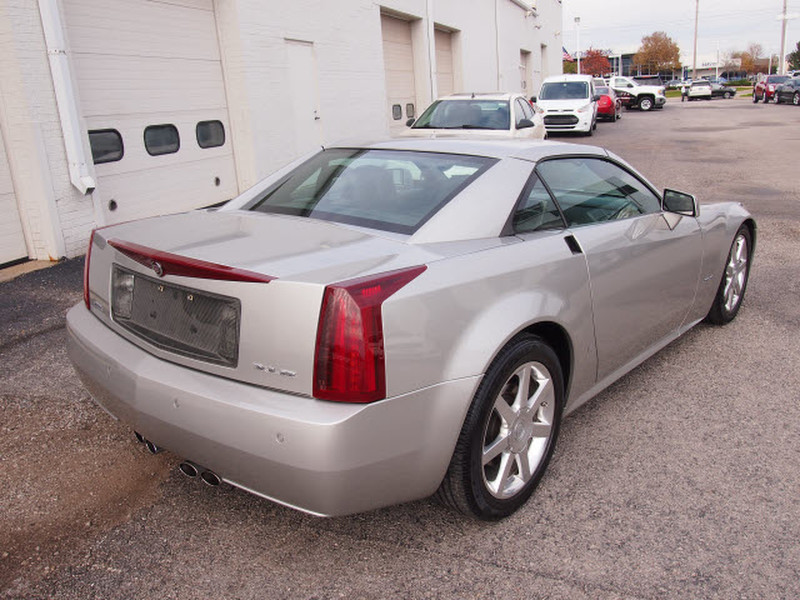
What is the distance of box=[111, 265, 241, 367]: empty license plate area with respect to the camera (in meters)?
2.32

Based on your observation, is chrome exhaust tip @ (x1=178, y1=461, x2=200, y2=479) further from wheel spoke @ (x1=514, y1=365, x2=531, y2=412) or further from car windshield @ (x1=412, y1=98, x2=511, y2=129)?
car windshield @ (x1=412, y1=98, x2=511, y2=129)

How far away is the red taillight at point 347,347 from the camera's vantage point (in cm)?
215

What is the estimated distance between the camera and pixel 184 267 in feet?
7.82

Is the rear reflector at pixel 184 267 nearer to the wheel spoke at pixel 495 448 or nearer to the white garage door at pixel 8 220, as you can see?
the wheel spoke at pixel 495 448

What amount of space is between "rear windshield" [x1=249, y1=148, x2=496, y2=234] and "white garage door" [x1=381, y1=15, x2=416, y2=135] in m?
11.7

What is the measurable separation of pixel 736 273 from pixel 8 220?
629cm

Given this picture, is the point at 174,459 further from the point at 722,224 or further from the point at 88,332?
the point at 722,224

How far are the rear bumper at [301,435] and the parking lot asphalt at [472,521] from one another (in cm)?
34

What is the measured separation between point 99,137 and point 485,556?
664cm

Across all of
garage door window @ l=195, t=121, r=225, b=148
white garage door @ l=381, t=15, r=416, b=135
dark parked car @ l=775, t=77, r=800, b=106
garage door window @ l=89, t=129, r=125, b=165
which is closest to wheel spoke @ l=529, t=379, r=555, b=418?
garage door window @ l=89, t=129, r=125, b=165

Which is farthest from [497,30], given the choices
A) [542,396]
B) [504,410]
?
[504,410]

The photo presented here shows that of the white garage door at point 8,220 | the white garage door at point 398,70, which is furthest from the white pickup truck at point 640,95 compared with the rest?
the white garage door at point 8,220

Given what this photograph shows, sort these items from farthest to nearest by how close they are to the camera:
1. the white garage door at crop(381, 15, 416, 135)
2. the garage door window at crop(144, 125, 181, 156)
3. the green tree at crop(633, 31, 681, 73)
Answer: the green tree at crop(633, 31, 681, 73) < the white garage door at crop(381, 15, 416, 135) < the garage door window at crop(144, 125, 181, 156)

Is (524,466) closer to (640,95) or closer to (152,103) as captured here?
(152,103)
